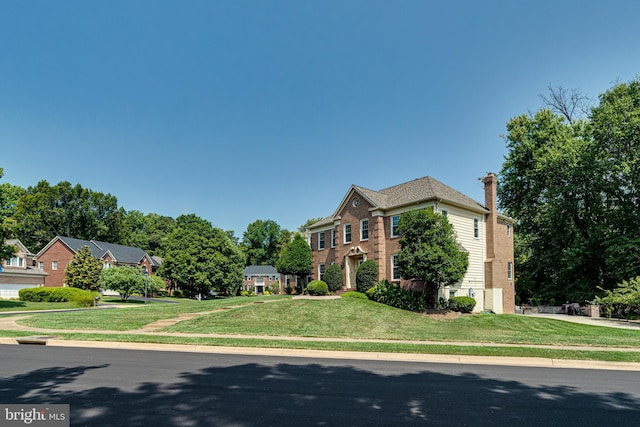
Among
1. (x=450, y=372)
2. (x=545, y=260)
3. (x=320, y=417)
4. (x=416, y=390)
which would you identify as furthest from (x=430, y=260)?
(x=545, y=260)

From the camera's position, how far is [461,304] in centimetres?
2691

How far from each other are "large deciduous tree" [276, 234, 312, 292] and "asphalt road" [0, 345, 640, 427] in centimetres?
2500

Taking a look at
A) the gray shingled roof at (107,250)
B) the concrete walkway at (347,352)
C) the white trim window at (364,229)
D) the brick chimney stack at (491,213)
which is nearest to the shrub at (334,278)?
the white trim window at (364,229)

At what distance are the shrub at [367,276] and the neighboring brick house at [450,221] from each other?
1.37ft

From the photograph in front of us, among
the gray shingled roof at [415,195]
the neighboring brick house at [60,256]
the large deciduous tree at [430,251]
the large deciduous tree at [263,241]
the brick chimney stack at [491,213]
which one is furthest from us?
the large deciduous tree at [263,241]

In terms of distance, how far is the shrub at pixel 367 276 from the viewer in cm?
2930

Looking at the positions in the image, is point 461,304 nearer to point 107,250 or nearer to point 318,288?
point 318,288

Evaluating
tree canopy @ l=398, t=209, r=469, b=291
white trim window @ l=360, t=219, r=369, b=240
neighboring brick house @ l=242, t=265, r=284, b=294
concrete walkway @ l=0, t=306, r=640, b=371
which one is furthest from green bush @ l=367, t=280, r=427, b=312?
neighboring brick house @ l=242, t=265, r=284, b=294

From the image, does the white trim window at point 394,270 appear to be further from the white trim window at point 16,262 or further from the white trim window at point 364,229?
the white trim window at point 16,262

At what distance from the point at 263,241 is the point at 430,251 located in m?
76.5

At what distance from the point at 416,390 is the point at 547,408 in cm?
216

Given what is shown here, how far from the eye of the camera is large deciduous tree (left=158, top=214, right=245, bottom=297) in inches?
2004

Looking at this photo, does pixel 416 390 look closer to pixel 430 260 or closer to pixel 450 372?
pixel 450 372

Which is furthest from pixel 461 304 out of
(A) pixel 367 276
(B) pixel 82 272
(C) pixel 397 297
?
(B) pixel 82 272
